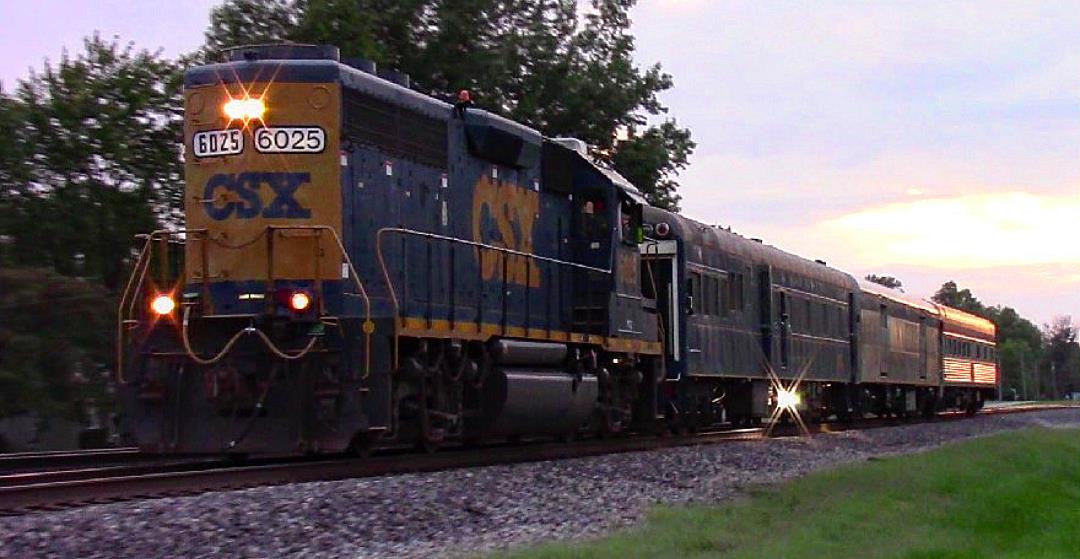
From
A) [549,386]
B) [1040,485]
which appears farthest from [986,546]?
[549,386]

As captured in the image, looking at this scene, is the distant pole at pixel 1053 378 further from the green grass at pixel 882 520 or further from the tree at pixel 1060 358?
the green grass at pixel 882 520

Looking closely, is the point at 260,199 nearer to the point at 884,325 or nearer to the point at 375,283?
the point at 375,283

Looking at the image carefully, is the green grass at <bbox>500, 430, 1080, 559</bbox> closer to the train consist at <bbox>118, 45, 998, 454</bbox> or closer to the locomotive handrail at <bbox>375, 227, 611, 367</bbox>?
the train consist at <bbox>118, 45, 998, 454</bbox>

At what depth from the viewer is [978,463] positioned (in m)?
17.4

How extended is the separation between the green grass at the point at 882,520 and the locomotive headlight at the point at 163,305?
5.27 m

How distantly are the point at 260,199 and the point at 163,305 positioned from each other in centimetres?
141

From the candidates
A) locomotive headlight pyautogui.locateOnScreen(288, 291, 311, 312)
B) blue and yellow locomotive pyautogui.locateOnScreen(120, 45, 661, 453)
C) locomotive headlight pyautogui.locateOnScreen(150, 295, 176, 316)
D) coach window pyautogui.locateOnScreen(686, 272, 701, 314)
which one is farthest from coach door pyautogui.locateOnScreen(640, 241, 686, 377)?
locomotive headlight pyautogui.locateOnScreen(150, 295, 176, 316)

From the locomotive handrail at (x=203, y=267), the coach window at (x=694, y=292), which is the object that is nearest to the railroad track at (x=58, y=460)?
the locomotive handrail at (x=203, y=267)

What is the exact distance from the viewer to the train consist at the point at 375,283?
13.5 m

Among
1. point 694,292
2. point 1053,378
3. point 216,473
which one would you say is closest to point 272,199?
point 216,473

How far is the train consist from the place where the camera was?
1345cm

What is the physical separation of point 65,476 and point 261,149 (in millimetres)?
3655

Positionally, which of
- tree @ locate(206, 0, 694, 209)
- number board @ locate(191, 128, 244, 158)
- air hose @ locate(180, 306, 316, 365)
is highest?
tree @ locate(206, 0, 694, 209)

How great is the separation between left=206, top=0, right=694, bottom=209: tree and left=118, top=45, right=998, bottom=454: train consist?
40.4ft
